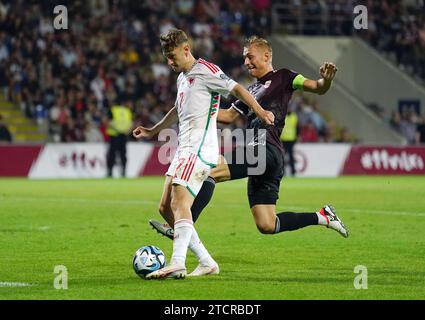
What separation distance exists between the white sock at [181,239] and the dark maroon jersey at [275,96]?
1793mm

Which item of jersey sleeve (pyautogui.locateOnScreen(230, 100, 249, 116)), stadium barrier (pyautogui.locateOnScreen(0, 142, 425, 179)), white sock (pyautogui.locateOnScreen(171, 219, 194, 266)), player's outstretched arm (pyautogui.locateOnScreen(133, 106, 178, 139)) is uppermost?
jersey sleeve (pyautogui.locateOnScreen(230, 100, 249, 116))

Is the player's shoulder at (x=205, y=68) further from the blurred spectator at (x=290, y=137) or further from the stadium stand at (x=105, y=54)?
the stadium stand at (x=105, y=54)

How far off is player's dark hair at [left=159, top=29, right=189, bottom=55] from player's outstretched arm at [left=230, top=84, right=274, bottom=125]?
0.64 meters

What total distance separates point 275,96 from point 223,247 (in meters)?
2.42

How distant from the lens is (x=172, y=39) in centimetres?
921

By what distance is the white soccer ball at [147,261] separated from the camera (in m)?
9.34

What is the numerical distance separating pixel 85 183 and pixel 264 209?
15.6 metres

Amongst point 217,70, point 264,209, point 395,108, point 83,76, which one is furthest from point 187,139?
point 395,108

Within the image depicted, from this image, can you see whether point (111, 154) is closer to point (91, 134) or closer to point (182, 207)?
point (91, 134)

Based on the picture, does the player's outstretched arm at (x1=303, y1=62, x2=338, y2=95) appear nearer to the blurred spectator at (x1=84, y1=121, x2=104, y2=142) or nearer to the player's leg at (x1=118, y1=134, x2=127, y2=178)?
the player's leg at (x1=118, y1=134, x2=127, y2=178)

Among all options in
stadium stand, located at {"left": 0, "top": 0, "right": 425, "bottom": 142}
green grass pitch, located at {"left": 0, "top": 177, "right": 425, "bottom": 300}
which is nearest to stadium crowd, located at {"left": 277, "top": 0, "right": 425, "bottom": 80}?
stadium stand, located at {"left": 0, "top": 0, "right": 425, "bottom": 142}

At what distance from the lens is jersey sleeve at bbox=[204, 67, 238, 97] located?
30.6 ft

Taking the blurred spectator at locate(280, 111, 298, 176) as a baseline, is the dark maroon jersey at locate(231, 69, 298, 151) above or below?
above

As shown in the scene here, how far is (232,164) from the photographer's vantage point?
35.8 ft
